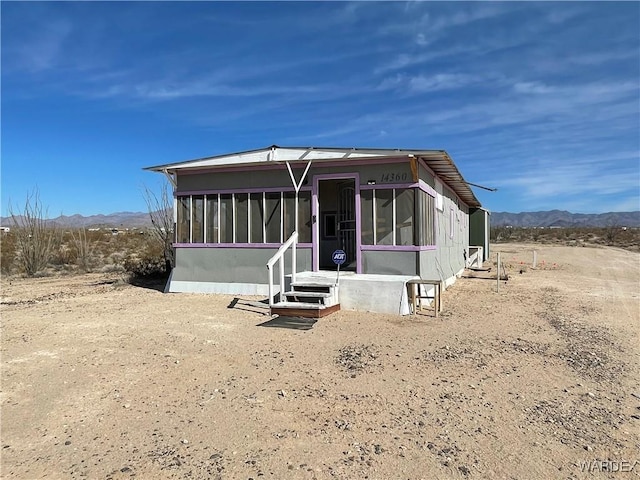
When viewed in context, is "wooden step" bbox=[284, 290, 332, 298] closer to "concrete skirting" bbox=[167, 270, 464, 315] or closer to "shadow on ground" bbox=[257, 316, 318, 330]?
"concrete skirting" bbox=[167, 270, 464, 315]

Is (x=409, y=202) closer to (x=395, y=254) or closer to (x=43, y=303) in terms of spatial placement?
(x=395, y=254)

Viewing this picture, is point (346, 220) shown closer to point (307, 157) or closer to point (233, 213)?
point (307, 157)

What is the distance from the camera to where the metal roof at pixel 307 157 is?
9.04 metres

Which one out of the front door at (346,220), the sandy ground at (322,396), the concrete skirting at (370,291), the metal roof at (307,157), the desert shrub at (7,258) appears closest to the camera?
the sandy ground at (322,396)

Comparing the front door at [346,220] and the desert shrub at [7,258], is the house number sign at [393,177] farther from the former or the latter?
the desert shrub at [7,258]

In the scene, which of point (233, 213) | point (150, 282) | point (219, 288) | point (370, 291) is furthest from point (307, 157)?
point (150, 282)

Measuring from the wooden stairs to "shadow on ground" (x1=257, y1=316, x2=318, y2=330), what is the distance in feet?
0.59

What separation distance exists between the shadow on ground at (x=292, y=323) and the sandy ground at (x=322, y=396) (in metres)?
0.06

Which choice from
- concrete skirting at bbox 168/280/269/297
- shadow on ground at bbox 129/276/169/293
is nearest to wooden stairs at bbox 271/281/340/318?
concrete skirting at bbox 168/280/269/297

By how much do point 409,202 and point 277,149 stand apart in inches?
128

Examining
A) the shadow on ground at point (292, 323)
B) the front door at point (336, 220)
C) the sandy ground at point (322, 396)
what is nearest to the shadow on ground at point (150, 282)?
the sandy ground at point (322, 396)

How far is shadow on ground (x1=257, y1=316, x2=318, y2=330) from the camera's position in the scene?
7125mm

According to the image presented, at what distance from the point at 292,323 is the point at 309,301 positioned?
4.15 feet

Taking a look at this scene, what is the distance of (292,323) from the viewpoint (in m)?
7.35
